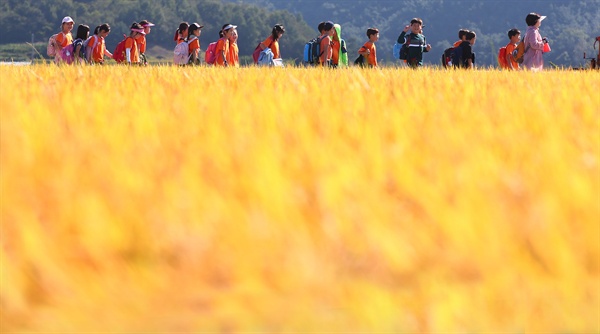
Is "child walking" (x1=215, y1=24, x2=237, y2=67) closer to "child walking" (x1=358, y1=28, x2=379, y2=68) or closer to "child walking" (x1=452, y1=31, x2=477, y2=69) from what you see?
"child walking" (x1=358, y1=28, x2=379, y2=68)

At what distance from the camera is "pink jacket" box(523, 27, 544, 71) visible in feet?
38.2

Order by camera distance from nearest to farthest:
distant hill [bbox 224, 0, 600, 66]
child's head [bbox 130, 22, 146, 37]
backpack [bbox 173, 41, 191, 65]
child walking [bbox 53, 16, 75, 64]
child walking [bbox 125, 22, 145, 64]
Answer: child walking [bbox 53, 16, 75, 64]
child walking [bbox 125, 22, 145, 64]
child's head [bbox 130, 22, 146, 37]
backpack [bbox 173, 41, 191, 65]
distant hill [bbox 224, 0, 600, 66]

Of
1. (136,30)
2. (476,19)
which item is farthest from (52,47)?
(476,19)

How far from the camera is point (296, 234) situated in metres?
1.40

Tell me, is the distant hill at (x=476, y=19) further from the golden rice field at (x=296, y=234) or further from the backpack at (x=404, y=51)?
the golden rice field at (x=296, y=234)

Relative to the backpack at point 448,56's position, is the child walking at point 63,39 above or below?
above

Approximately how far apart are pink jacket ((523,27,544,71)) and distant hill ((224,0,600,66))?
11428 centimetres

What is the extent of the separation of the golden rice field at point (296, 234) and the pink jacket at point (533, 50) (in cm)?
980

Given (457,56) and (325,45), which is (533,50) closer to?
(457,56)

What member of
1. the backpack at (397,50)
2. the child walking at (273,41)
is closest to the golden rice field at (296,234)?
the child walking at (273,41)

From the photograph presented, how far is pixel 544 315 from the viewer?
1253 millimetres

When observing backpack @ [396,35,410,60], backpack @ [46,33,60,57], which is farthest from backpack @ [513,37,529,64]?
backpack @ [46,33,60,57]

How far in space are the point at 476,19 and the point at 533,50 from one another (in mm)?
127375

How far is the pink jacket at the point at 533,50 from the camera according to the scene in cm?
1165
